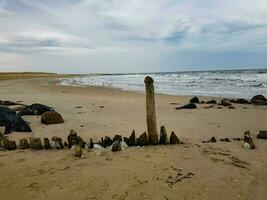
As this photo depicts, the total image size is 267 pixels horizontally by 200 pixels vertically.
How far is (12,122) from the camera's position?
29.0 ft

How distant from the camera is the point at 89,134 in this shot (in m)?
8.36

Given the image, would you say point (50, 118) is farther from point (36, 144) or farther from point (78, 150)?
point (78, 150)

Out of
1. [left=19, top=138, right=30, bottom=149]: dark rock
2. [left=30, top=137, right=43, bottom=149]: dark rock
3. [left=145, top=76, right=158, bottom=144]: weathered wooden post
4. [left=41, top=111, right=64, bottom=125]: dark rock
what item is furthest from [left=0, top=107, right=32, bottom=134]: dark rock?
[left=145, top=76, right=158, bottom=144]: weathered wooden post

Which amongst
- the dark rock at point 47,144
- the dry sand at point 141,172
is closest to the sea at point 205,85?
the dry sand at point 141,172

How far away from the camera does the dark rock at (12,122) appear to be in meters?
8.70

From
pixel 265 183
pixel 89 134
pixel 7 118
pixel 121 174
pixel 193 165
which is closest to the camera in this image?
pixel 265 183

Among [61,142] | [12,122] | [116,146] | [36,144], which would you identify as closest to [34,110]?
[12,122]

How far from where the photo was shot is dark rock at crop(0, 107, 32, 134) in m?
8.70

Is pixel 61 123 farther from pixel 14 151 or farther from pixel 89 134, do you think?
pixel 14 151

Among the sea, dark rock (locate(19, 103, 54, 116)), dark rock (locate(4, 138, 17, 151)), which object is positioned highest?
dark rock (locate(19, 103, 54, 116))

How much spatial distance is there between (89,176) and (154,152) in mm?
1660

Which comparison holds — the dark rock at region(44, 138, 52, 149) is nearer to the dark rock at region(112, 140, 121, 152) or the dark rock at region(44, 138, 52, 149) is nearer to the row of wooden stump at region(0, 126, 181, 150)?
the row of wooden stump at region(0, 126, 181, 150)

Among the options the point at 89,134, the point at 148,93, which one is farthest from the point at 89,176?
the point at 89,134

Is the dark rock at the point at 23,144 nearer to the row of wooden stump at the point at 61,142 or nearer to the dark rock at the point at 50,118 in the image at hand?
the row of wooden stump at the point at 61,142
